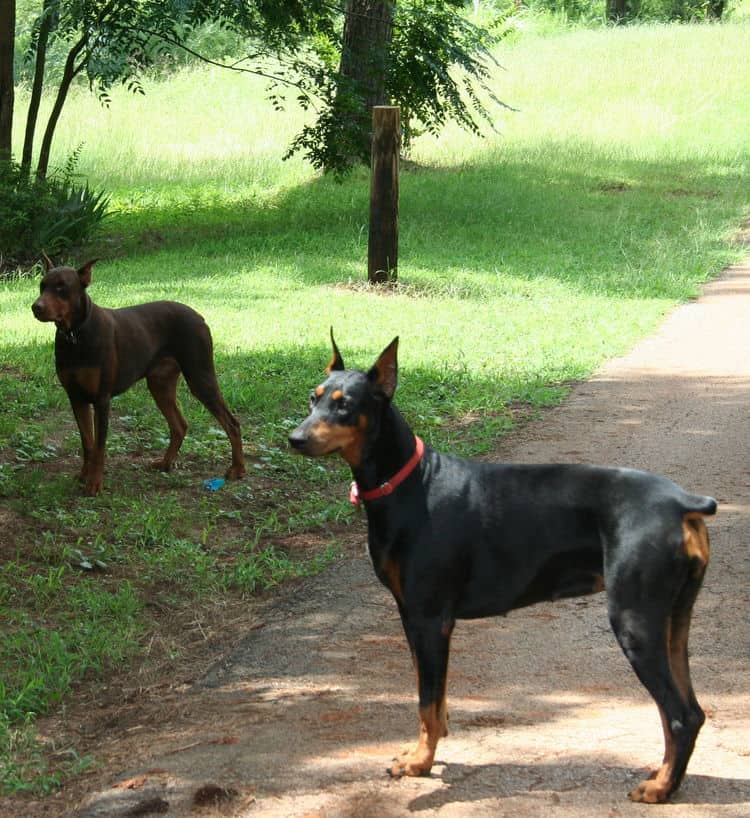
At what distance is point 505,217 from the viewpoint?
19469 millimetres

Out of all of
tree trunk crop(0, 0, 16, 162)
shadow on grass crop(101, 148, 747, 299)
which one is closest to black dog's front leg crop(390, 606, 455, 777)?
shadow on grass crop(101, 148, 747, 299)

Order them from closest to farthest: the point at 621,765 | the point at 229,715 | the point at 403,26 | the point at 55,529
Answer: the point at 621,765 → the point at 229,715 → the point at 55,529 → the point at 403,26

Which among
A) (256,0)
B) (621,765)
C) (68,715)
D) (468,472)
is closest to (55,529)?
(68,715)

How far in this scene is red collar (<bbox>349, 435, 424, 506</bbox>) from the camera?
411 centimetres

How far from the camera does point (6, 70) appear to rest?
668 inches

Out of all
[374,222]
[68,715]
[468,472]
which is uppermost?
[374,222]

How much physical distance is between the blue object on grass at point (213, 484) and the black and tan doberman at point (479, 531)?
3.68 metres

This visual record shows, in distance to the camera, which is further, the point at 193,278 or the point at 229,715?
the point at 193,278

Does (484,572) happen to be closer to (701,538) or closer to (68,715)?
(701,538)

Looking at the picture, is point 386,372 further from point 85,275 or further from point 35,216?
point 35,216

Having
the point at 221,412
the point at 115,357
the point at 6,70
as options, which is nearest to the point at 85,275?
the point at 115,357

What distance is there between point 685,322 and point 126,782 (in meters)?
9.88

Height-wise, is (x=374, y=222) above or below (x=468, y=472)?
above

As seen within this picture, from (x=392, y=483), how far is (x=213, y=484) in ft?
12.6
